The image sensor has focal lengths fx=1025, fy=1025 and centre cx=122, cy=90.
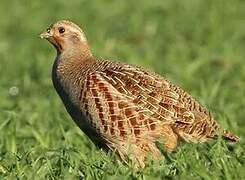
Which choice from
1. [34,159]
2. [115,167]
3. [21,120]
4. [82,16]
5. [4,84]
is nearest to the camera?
[115,167]

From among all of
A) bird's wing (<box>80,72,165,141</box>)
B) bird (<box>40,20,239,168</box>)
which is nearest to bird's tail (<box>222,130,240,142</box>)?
bird (<box>40,20,239,168</box>)

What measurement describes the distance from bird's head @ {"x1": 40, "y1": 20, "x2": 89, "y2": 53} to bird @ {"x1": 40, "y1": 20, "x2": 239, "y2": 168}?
0.28 meters

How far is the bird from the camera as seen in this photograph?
6836 millimetres

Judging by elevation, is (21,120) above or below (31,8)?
below

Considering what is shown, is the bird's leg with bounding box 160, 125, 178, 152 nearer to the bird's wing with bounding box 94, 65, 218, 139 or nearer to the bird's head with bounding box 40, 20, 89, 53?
the bird's wing with bounding box 94, 65, 218, 139

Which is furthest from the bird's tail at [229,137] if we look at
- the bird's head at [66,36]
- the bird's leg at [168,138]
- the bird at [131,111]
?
the bird's head at [66,36]

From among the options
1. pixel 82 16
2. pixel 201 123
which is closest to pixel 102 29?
pixel 82 16

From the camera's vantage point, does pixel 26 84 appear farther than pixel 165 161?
Yes

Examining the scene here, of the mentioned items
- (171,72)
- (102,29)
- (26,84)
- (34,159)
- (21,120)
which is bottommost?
(34,159)

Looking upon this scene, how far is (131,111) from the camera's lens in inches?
270

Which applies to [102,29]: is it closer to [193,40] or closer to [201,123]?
[193,40]

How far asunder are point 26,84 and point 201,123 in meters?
3.93

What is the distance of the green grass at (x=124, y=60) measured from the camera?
6.18m

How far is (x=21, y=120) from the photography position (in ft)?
28.2
